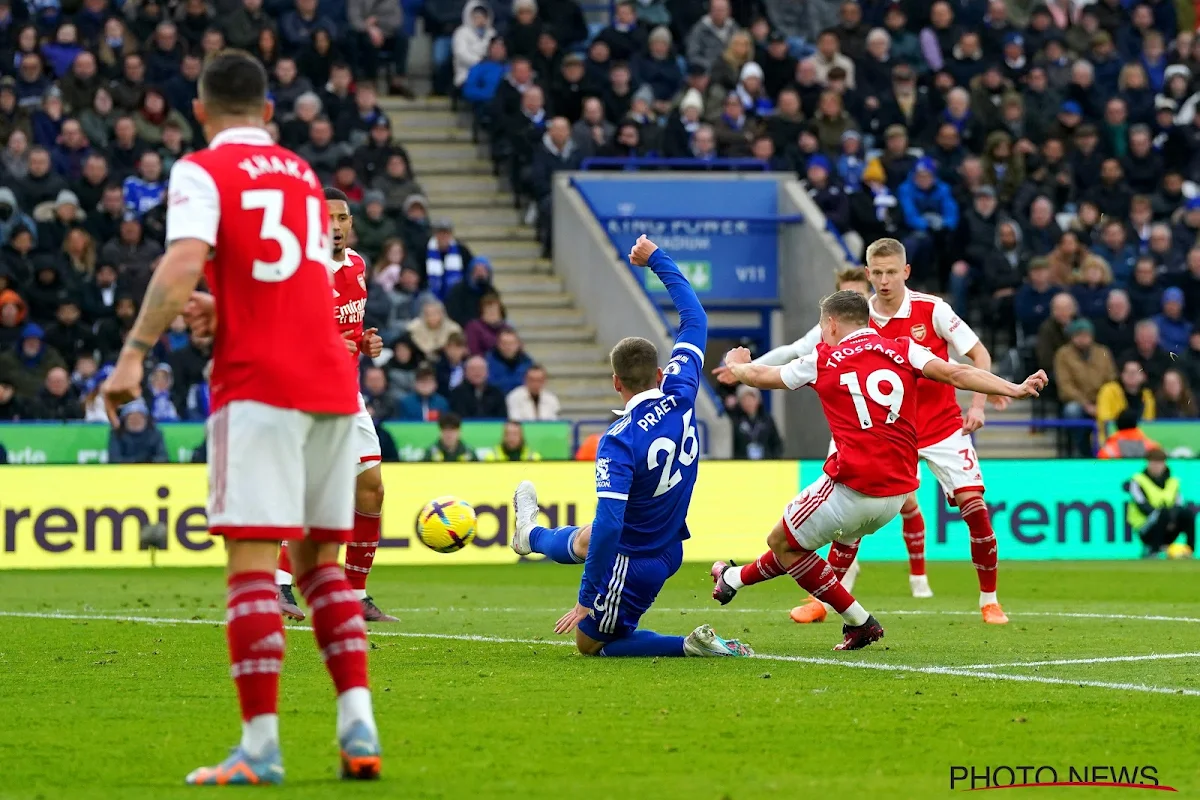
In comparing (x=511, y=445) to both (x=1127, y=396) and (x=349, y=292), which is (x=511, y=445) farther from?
(x=349, y=292)

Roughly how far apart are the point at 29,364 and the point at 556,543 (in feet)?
40.0

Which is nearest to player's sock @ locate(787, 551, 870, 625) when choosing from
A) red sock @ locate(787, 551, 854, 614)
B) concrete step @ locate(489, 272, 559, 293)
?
red sock @ locate(787, 551, 854, 614)

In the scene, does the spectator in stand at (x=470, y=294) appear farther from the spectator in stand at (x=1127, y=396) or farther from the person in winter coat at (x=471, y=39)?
the spectator in stand at (x=1127, y=396)

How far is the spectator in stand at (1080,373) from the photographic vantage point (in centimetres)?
2353

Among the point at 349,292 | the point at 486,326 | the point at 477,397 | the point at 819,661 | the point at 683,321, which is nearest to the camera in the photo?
the point at 819,661

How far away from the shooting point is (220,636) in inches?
426

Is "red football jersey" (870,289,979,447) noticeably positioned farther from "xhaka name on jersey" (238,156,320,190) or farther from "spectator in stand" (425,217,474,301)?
"spectator in stand" (425,217,474,301)

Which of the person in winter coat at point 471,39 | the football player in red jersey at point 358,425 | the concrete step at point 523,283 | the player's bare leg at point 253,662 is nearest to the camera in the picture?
the player's bare leg at point 253,662

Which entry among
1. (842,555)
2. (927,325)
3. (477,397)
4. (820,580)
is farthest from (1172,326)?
(820,580)

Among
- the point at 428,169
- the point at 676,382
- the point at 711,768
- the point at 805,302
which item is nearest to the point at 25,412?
the point at 428,169

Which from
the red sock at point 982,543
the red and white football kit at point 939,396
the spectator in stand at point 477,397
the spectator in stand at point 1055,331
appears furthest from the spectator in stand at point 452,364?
the red sock at point 982,543

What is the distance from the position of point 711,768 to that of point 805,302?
20.7m

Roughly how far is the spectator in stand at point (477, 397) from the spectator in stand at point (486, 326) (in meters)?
1.14

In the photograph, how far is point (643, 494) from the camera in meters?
9.30
